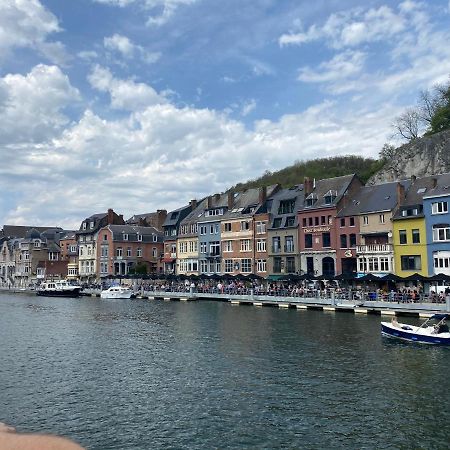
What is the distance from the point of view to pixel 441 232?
2203 inches

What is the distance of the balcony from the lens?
6016 centimetres

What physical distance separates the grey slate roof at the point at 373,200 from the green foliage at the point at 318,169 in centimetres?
5159

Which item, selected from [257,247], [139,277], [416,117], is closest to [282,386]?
[257,247]

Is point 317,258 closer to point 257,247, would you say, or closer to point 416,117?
point 257,247

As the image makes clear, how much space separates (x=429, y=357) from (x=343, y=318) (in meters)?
17.8

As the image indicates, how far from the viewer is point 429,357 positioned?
28.9 metres

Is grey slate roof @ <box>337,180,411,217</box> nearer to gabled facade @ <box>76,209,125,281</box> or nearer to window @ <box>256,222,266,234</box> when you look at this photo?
window @ <box>256,222,266,234</box>

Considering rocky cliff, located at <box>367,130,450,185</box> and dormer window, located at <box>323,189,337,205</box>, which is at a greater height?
rocky cliff, located at <box>367,130,450,185</box>

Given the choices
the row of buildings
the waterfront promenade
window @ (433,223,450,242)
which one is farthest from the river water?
the row of buildings

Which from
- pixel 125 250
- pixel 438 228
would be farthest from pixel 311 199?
pixel 125 250

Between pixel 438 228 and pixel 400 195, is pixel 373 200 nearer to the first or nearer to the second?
pixel 400 195

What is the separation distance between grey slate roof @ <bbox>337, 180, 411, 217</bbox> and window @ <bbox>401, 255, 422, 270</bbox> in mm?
6375

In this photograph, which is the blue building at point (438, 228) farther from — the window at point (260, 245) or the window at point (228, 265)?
the window at point (228, 265)

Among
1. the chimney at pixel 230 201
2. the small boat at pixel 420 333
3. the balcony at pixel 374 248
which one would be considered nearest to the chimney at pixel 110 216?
the chimney at pixel 230 201
